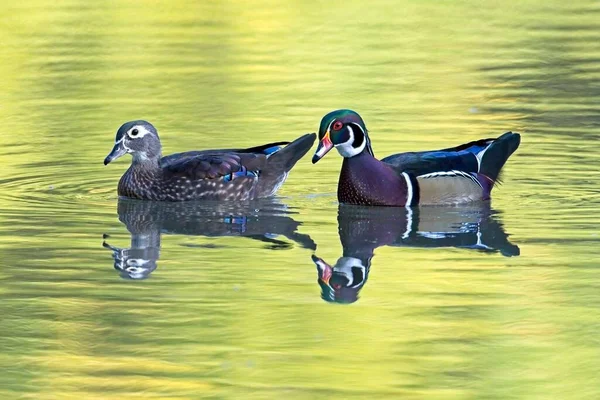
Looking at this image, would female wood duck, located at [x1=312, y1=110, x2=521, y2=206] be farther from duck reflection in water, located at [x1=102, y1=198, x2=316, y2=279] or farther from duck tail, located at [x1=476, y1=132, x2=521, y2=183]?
duck reflection in water, located at [x1=102, y1=198, x2=316, y2=279]

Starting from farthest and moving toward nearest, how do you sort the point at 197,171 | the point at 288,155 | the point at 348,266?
the point at 288,155 < the point at 197,171 < the point at 348,266

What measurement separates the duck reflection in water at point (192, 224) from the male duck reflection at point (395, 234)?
393 millimetres

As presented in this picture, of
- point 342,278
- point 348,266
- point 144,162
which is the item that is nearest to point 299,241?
point 348,266

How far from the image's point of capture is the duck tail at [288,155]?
13.6 meters

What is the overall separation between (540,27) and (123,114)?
365 inches

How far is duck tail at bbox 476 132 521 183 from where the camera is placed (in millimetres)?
13270

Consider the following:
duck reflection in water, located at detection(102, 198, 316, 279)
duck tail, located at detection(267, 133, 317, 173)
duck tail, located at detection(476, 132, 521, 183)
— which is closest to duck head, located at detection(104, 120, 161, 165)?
duck reflection in water, located at detection(102, 198, 316, 279)

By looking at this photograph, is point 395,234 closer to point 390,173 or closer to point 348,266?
point 390,173

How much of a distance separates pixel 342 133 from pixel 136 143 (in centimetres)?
185

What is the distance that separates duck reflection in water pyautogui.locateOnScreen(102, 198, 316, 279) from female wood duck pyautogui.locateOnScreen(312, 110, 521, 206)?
1.97 feet

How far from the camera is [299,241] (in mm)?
11547

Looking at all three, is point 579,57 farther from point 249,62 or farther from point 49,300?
point 49,300

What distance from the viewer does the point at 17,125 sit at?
1703 centimetres

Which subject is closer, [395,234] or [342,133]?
[395,234]
